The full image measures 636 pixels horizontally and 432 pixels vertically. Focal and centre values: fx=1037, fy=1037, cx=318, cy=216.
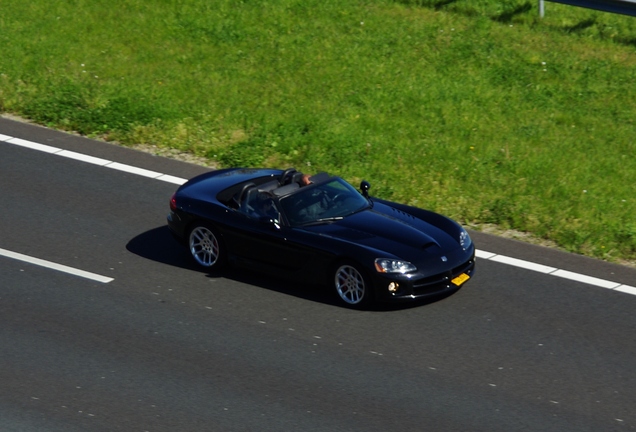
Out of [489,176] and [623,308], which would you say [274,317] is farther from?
[489,176]

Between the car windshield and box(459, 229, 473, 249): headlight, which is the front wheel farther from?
box(459, 229, 473, 249): headlight

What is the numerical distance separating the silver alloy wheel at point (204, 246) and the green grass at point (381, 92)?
3.27m

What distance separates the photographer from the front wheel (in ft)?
36.0

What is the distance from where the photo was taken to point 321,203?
11.9m

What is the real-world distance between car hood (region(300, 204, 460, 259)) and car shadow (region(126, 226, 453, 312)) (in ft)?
1.85

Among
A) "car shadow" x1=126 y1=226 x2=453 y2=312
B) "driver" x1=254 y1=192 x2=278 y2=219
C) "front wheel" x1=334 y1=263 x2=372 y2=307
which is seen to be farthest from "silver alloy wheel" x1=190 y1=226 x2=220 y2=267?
"front wheel" x1=334 y1=263 x2=372 y2=307

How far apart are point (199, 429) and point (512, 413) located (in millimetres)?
2707

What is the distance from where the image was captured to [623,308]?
11281 mm

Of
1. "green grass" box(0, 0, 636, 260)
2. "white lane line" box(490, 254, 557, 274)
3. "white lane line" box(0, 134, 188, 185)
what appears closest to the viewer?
"white lane line" box(490, 254, 557, 274)

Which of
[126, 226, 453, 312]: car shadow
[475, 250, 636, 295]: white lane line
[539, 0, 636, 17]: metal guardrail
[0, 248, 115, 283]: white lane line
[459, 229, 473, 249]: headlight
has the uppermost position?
[539, 0, 636, 17]: metal guardrail

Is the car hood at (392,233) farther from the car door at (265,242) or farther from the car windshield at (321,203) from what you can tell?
the car door at (265,242)

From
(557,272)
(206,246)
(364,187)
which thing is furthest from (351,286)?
(557,272)

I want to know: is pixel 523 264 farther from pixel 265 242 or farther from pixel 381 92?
pixel 381 92

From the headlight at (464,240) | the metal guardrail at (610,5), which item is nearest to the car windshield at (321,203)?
the headlight at (464,240)
